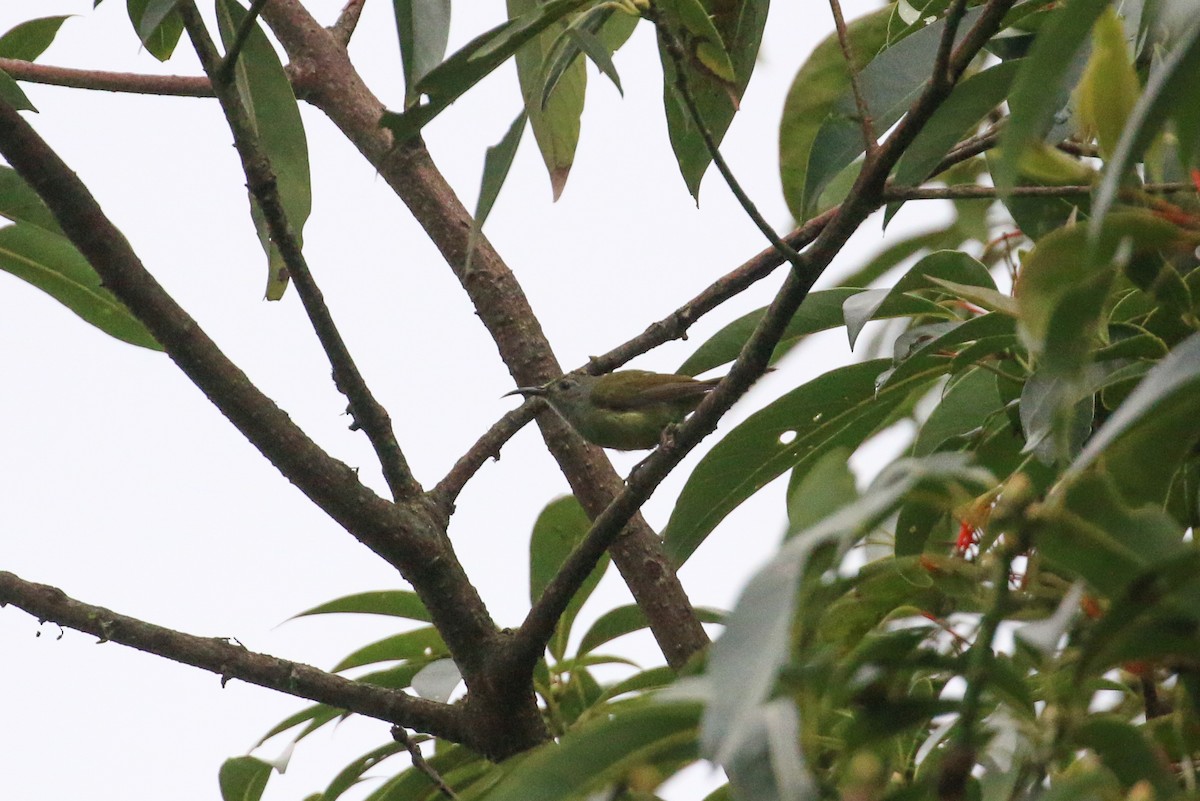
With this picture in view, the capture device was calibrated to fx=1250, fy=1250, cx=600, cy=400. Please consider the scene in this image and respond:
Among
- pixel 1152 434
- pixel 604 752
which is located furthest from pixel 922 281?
pixel 604 752

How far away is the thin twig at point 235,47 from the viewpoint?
5.96ft

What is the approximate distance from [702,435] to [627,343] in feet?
3.67

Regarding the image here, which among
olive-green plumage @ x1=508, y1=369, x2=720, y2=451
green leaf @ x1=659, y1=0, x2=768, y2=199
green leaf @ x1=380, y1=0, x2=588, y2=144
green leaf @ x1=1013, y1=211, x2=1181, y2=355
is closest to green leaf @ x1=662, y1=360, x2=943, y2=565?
green leaf @ x1=659, y1=0, x2=768, y2=199

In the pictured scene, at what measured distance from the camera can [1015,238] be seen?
2844 millimetres

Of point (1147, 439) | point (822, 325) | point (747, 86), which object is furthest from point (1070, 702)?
point (822, 325)

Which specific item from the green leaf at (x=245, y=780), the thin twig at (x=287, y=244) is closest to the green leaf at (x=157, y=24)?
the thin twig at (x=287, y=244)

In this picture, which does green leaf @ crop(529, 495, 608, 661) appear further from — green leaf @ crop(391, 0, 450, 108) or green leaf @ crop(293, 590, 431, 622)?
green leaf @ crop(391, 0, 450, 108)

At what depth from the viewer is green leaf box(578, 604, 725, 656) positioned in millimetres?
3207

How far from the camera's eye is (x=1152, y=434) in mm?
1293

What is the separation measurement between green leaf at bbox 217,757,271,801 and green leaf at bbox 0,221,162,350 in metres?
1.05

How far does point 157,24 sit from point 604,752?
1543mm

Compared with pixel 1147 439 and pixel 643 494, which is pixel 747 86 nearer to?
pixel 643 494

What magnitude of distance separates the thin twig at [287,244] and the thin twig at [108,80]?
873 millimetres

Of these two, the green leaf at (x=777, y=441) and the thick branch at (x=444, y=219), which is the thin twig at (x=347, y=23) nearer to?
the thick branch at (x=444, y=219)
